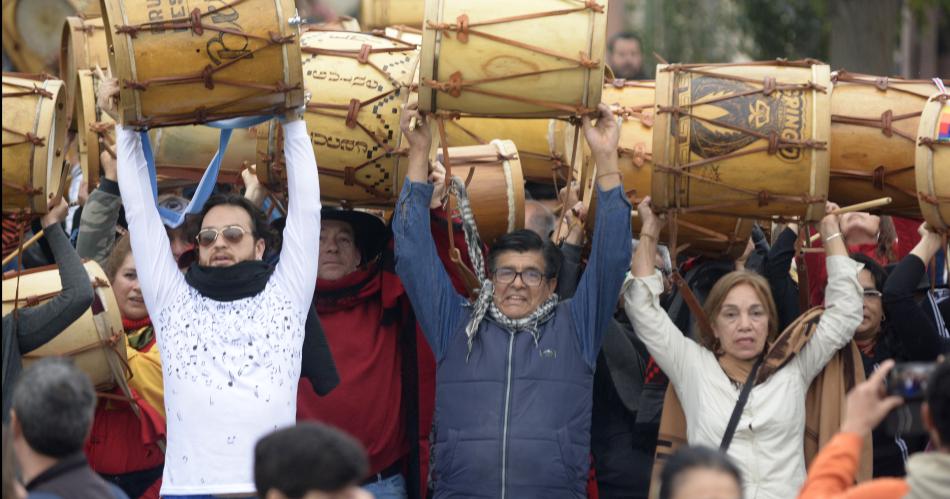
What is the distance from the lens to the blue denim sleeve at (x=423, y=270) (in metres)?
6.59

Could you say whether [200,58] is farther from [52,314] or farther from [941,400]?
[941,400]

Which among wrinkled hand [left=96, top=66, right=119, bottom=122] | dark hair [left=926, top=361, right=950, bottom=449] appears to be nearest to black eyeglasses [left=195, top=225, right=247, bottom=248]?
wrinkled hand [left=96, top=66, right=119, bottom=122]

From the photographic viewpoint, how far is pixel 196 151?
7523 millimetres

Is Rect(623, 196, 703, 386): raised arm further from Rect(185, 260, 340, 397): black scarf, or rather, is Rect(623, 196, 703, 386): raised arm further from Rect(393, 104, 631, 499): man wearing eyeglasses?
Rect(185, 260, 340, 397): black scarf

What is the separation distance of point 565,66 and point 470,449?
4.79ft

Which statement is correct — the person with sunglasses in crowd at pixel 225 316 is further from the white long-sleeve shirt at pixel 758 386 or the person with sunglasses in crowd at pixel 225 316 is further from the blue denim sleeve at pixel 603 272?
the white long-sleeve shirt at pixel 758 386

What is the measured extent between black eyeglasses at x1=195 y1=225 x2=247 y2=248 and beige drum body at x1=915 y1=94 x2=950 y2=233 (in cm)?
258

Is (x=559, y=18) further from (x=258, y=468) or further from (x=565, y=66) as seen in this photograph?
(x=258, y=468)

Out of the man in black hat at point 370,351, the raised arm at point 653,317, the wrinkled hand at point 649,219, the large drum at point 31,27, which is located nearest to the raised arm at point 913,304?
the raised arm at point 653,317

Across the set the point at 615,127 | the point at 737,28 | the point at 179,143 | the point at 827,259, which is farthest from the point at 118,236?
the point at 737,28

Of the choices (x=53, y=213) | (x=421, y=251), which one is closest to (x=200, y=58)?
(x=53, y=213)

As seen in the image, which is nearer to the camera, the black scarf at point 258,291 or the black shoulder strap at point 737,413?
the black scarf at point 258,291

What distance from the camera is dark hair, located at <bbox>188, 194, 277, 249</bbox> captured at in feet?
21.2

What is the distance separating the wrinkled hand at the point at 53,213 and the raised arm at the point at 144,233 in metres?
0.31
